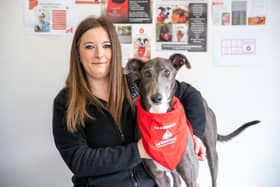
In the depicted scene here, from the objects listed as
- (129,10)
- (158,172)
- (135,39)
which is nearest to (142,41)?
(135,39)

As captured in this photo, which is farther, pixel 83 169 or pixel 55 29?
pixel 55 29

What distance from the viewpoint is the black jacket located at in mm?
1364

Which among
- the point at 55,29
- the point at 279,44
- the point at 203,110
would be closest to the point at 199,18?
the point at 279,44

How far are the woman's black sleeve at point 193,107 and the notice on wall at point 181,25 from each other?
0.50m

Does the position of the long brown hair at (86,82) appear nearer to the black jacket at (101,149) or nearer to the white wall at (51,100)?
the black jacket at (101,149)

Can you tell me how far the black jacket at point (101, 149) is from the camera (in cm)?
136

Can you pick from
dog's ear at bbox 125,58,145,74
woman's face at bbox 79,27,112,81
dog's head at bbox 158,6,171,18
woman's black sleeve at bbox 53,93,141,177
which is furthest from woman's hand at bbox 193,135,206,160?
dog's head at bbox 158,6,171,18

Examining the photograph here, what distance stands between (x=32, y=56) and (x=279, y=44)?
1747mm

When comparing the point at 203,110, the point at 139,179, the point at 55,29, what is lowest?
the point at 139,179

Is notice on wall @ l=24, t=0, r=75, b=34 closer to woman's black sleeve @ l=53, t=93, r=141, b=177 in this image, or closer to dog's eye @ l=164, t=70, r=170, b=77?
woman's black sleeve @ l=53, t=93, r=141, b=177

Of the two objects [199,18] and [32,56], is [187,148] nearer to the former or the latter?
[199,18]

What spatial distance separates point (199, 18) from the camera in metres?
2.06

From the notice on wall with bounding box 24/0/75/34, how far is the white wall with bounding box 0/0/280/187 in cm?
7

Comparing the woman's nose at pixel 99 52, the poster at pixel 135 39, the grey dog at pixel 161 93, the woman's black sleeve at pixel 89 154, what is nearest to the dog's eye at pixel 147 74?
the grey dog at pixel 161 93
